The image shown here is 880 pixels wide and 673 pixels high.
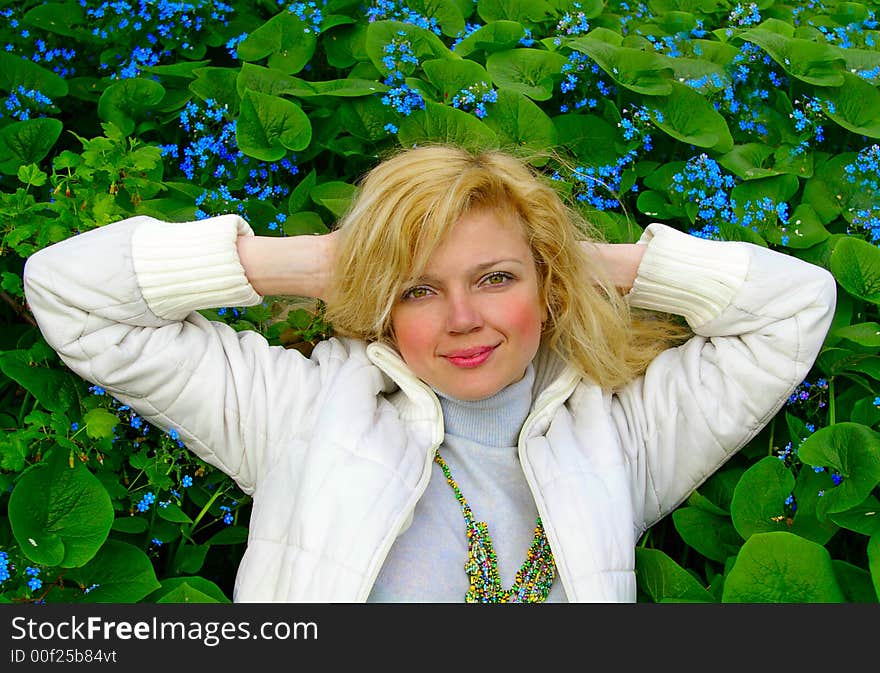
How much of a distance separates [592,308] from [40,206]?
123 cm

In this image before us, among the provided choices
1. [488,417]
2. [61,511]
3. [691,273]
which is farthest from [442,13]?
[61,511]

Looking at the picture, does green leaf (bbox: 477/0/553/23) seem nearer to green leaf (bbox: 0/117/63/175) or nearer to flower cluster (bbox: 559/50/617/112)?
flower cluster (bbox: 559/50/617/112)

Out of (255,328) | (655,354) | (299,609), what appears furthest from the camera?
(255,328)

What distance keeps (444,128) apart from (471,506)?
113cm

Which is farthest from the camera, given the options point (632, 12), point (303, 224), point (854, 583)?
point (632, 12)

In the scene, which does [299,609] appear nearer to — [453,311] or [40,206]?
[453,311]

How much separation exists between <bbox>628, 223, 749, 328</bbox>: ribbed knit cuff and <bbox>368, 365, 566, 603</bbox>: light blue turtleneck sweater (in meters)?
0.32

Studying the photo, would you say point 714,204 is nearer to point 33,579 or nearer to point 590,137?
point 590,137

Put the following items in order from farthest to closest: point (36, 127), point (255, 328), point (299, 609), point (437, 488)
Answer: point (36, 127) → point (255, 328) → point (437, 488) → point (299, 609)

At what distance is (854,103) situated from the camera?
10.3ft

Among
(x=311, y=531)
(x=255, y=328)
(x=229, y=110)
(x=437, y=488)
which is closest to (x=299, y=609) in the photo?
(x=311, y=531)

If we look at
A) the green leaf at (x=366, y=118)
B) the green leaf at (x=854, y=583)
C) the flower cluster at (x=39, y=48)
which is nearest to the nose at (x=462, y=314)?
the green leaf at (x=854, y=583)

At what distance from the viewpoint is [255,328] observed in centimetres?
257

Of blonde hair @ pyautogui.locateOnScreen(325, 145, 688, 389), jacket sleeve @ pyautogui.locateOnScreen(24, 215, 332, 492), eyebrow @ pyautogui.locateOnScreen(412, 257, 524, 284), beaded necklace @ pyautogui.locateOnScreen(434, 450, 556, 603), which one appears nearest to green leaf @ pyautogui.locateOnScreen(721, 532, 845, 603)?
beaded necklace @ pyautogui.locateOnScreen(434, 450, 556, 603)
